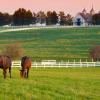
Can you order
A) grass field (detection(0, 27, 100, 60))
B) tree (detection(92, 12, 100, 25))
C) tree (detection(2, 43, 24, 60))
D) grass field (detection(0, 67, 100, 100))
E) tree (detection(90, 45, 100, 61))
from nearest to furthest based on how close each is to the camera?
grass field (detection(0, 67, 100, 100)) < tree (detection(90, 45, 100, 61)) < tree (detection(2, 43, 24, 60)) < grass field (detection(0, 27, 100, 60)) < tree (detection(92, 12, 100, 25))

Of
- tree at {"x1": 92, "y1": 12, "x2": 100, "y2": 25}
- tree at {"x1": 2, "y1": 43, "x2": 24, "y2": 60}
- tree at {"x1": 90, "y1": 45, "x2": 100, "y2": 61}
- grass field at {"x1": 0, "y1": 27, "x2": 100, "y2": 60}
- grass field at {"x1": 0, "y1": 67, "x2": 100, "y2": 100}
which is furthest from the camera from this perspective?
tree at {"x1": 92, "y1": 12, "x2": 100, "y2": 25}

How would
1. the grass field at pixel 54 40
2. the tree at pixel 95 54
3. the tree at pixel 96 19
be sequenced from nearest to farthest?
1. the tree at pixel 95 54
2. the grass field at pixel 54 40
3. the tree at pixel 96 19

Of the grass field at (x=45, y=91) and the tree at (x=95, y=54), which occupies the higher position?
the grass field at (x=45, y=91)

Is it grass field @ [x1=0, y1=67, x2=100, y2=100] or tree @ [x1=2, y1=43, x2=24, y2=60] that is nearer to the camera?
grass field @ [x1=0, y1=67, x2=100, y2=100]

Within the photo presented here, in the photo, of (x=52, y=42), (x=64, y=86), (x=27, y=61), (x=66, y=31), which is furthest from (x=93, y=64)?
(x=66, y=31)

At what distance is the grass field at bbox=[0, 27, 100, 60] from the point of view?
302 ft

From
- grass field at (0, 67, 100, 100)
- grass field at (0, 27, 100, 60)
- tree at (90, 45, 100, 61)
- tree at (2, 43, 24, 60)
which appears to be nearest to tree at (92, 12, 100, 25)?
grass field at (0, 27, 100, 60)

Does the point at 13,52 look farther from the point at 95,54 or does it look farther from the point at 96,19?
the point at 96,19

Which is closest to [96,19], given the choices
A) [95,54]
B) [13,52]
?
[95,54]

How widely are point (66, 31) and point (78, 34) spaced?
11.0m

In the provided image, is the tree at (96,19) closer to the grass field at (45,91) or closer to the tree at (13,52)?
the tree at (13,52)

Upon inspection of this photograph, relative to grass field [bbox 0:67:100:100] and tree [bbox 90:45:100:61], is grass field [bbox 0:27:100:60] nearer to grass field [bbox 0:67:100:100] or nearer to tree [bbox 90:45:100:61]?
tree [bbox 90:45:100:61]

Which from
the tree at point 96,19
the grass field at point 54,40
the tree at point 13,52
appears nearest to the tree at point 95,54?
the tree at point 13,52

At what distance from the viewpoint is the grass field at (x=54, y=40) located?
92000 millimetres
